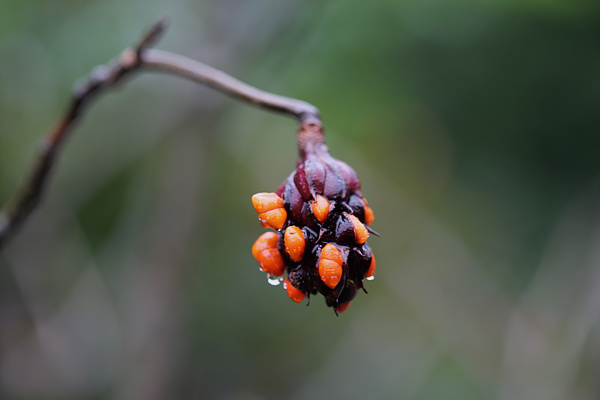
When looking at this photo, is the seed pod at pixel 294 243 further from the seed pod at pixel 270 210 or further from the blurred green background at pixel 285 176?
the blurred green background at pixel 285 176

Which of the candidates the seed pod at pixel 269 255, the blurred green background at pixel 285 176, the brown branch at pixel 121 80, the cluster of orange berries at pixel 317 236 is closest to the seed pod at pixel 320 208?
the cluster of orange berries at pixel 317 236

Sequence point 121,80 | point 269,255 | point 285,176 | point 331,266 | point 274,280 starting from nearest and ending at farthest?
point 331,266
point 269,255
point 274,280
point 121,80
point 285,176

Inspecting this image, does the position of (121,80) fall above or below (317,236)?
above

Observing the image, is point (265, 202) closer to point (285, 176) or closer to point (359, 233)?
point (359, 233)

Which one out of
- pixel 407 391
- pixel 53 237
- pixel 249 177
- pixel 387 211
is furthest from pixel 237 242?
pixel 407 391

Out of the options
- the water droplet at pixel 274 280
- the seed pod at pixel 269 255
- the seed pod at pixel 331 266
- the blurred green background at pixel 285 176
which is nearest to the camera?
the seed pod at pixel 331 266

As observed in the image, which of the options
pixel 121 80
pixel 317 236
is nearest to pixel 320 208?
pixel 317 236

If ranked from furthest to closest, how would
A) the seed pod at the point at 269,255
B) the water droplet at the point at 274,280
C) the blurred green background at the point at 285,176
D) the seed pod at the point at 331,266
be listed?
the blurred green background at the point at 285,176, the water droplet at the point at 274,280, the seed pod at the point at 269,255, the seed pod at the point at 331,266

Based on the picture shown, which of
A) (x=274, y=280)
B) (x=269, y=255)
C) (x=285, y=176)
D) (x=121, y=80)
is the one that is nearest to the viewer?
(x=269, y=255)
